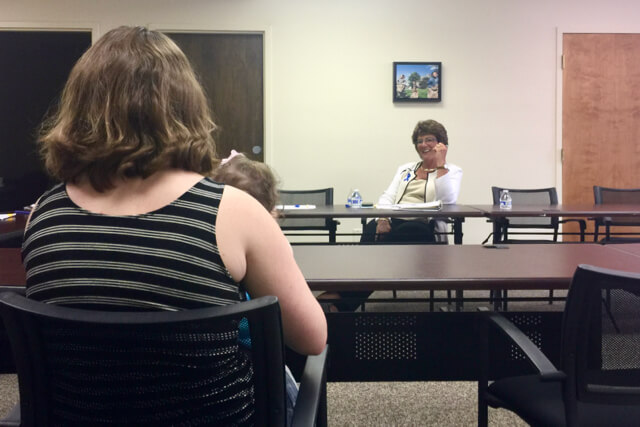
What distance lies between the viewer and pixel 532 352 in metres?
1.05

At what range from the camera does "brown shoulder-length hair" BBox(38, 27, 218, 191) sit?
2.41ft

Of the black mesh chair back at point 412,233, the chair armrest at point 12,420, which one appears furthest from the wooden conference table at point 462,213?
the chair armrest at point 12,420

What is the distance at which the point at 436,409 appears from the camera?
2.05 metres

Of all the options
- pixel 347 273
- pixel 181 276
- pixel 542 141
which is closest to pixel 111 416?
Answer: pixel 181 276

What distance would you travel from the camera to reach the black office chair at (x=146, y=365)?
0.63m

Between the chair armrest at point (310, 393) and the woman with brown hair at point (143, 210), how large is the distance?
0.33 feet

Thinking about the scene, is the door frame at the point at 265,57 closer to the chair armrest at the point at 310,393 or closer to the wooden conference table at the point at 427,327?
the wooden conference table at the point at 427,327

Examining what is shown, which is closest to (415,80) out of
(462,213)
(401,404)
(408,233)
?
(408,233)

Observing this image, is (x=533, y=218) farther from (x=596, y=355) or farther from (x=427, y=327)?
(x=596, y=355)

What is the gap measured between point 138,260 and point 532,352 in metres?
0.79

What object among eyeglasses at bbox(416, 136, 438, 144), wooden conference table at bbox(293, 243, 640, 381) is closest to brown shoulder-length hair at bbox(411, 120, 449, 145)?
eyeglasses at bbox(416, 136, 438, 144)

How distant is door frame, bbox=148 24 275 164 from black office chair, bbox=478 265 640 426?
12.7 feet

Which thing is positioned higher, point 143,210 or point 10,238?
point 143,210

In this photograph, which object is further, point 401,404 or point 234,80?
point 234,80
